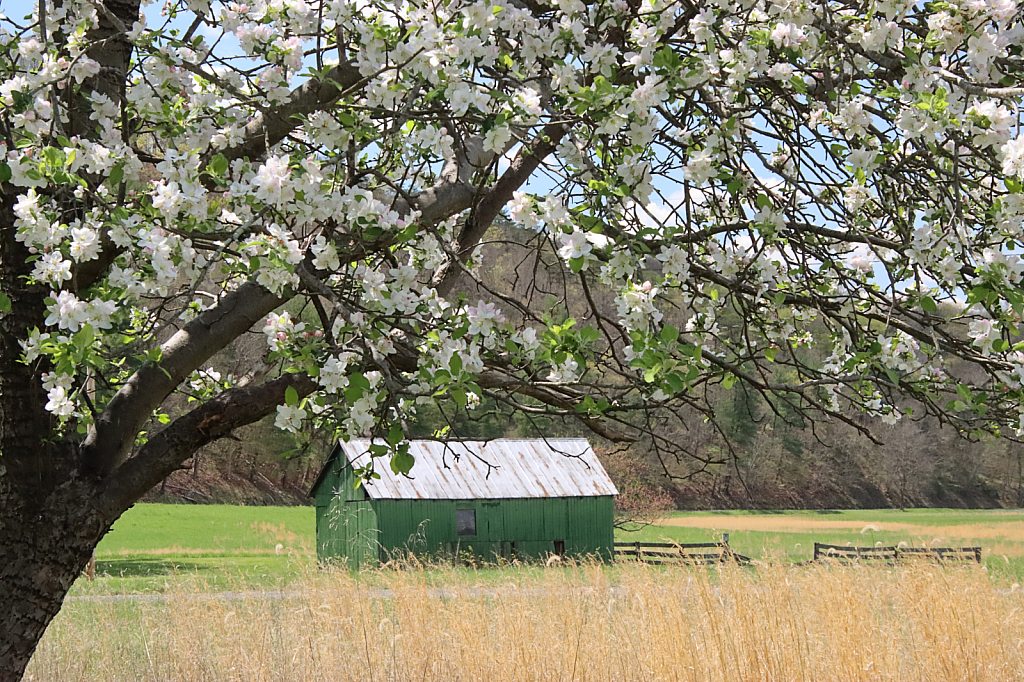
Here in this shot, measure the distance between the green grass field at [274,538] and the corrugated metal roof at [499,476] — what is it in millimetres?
2621

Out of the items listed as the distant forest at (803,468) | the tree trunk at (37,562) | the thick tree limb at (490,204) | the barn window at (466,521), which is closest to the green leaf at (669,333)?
the thick tree limb at (490,204)

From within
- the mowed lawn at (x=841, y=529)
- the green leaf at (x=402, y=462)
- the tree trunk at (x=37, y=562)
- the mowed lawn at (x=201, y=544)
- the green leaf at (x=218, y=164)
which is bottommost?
the mowed lawn at (x=841, y=529)

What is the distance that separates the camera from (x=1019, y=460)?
2721 inches

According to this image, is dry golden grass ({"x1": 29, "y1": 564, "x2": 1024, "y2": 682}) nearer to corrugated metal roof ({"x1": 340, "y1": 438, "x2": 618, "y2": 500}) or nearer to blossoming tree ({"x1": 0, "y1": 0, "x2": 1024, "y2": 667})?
blossoming tree ({"x1": 0, "y1": 0, "x2": 1024, "y2": 667})

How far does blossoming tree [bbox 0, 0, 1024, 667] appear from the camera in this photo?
275cm

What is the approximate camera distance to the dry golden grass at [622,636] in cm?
589

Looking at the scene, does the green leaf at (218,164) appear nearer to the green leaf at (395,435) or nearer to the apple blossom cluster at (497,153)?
the apple blossom cluster at (497,153)

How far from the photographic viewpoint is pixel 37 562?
398 centimetres

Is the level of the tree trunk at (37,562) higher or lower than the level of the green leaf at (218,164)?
lower

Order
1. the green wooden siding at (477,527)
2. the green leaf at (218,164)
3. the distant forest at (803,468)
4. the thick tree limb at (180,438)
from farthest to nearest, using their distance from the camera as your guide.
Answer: the distant forest at (803,468) → the green wooden siding at (477,527) → the thick tree limb at (180,438) → the green leaf at (218,164)

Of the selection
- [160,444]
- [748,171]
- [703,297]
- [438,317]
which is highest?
[748,171]

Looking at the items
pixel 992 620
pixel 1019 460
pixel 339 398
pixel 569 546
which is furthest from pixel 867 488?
pixel 339 398

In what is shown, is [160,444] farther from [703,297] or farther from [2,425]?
[703,297]

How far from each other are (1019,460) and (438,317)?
3028 inches
